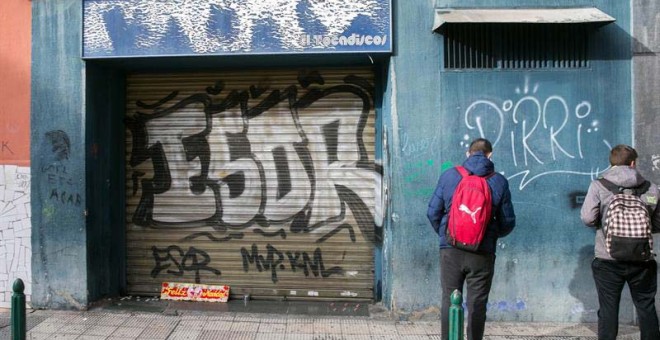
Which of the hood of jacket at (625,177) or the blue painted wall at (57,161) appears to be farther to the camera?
the blue painted wall at (57,161)

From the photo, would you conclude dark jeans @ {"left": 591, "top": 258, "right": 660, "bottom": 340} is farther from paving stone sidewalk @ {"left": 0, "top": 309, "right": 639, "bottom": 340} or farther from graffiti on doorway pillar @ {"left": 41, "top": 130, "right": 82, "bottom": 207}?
graffiti on doorway pillar @ {"left": 41, "top": 130, "right": 82, "bottom": 207}

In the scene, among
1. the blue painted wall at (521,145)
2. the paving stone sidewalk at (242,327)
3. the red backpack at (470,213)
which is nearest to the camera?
the red backpack at (470,213)

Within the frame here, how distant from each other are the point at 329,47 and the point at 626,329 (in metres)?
4.37

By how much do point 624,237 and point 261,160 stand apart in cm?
409

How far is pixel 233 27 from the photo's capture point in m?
6.12

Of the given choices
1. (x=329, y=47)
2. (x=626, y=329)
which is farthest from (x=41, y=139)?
(x=626, y=329)

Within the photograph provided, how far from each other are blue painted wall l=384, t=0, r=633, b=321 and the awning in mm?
116

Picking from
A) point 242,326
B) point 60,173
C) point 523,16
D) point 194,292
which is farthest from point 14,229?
point 523,16

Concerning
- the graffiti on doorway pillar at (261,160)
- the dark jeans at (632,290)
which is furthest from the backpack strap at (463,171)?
the graffiti on doorway pillar at (261,160)

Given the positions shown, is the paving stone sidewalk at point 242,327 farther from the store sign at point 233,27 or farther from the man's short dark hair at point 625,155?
the store sign at point 233,27

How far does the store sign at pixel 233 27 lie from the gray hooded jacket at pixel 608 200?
2602 millimetres

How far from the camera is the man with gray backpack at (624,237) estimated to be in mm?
4355

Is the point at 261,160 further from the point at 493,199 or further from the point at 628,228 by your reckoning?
the point at 628,228

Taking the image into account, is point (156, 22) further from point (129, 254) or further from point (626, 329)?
point (626, 329)
